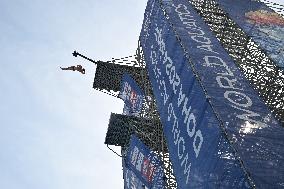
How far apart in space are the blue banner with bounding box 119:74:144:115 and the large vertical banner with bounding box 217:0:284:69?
6.30m

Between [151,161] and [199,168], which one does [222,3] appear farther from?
[199,168]

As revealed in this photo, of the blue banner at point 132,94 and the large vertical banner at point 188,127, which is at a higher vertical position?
the large vertical banner at point 188,127

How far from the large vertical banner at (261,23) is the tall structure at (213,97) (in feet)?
0.14

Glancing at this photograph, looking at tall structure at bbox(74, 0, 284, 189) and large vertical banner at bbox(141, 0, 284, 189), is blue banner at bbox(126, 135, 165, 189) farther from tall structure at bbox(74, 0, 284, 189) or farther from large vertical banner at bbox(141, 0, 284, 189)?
large vertical banner at bbox(141, 0, 284, 189)

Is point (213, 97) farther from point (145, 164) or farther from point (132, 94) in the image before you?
point (132, 94)

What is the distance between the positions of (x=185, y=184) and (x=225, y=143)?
83.7 inches

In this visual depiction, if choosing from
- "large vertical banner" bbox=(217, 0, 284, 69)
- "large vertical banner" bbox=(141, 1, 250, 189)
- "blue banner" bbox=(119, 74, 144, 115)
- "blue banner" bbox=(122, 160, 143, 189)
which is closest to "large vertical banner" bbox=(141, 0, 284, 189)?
"large vertical banner" bbox=(141, 1, 250, 189)

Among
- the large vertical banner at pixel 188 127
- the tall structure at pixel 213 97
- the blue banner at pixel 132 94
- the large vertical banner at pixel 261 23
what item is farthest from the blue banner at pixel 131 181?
the large vertical banner at pixel 261 23

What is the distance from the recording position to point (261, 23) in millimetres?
20359

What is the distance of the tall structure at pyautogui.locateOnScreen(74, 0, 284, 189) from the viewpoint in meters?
11.7

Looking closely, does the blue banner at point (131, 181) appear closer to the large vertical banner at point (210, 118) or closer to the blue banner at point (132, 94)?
the blue banner at point (132, 94)

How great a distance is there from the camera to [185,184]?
13.1 m

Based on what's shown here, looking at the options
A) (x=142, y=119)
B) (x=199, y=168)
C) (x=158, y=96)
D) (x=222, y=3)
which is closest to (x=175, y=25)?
(x=158, y=96)

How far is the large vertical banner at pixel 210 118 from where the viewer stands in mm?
11344
